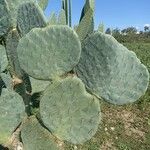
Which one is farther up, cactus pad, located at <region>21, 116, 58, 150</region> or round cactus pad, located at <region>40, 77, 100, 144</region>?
round cactus pad, located at <region>40, 77, 100, 144</region>

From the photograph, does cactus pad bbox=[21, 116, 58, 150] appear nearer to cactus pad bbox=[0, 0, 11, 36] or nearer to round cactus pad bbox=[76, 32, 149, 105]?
round cactus pad bbox=[76, 32, 149, 105]

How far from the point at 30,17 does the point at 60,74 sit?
0.68ft

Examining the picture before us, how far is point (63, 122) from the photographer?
157cm

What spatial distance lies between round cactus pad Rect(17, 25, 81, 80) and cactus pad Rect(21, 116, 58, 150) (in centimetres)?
21

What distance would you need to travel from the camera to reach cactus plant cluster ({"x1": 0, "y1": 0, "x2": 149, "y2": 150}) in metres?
1.49

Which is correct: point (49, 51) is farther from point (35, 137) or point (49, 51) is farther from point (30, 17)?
point (35, 137)

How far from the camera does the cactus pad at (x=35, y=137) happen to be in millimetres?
1665

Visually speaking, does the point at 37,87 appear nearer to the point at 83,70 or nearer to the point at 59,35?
the point at 83,70

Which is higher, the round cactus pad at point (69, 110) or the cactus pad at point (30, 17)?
the cactus pad at point (30, 17)

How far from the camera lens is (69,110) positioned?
1.57 m

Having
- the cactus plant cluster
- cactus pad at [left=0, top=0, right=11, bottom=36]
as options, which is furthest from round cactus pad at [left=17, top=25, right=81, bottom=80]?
cactus pad at [left=0, top=0, right=11, bottom=36]

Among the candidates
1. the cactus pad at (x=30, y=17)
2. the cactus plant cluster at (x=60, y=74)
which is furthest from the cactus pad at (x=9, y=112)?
the cactus pad at (x=30, y=17)

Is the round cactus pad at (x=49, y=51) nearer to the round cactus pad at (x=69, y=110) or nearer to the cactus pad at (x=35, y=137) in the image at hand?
the round cactus pad at (x=69, y=110)

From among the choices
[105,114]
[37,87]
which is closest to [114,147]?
[105,114]
